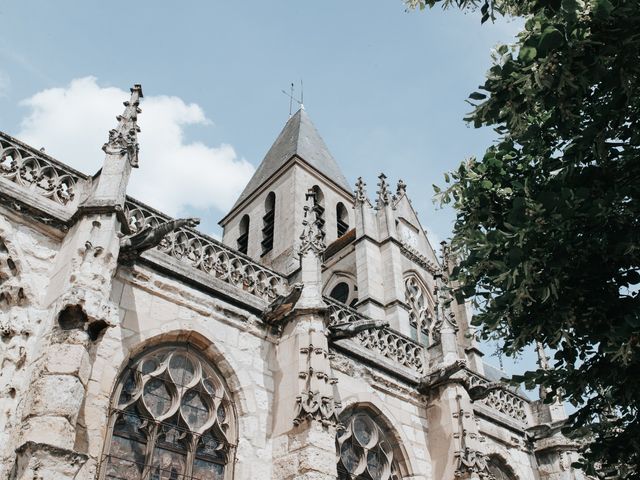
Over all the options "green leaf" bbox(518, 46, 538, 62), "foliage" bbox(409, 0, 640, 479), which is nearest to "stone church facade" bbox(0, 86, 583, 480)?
"foliage" bbox(409, 0, 640, 479)

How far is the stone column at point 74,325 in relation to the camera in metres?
5.05

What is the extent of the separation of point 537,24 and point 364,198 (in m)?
13.5

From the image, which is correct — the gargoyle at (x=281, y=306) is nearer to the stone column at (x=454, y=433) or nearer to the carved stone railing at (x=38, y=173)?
the carved stone railing at (x=38, y=173)

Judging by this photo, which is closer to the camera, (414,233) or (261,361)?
(261,361)

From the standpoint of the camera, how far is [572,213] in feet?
15.9

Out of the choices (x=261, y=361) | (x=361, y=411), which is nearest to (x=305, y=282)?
(x=261, y=361)

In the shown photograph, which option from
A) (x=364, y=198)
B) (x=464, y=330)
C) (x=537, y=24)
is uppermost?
(x=364, y=198)

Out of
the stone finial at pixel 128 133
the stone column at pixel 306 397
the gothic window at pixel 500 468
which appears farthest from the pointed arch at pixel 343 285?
the stone finial at pixel 128 133

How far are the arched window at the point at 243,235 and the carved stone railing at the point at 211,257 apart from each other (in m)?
15.1

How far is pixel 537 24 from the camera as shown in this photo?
16.2ft

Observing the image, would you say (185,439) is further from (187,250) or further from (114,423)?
(187,250)

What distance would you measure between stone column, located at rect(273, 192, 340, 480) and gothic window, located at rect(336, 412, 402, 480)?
735 millimetres

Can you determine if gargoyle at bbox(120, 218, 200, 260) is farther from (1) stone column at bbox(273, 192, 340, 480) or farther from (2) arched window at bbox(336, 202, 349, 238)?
(2) arched window at bbox(336, 202, 349, 238)

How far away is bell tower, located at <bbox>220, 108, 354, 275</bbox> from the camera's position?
21.9m
